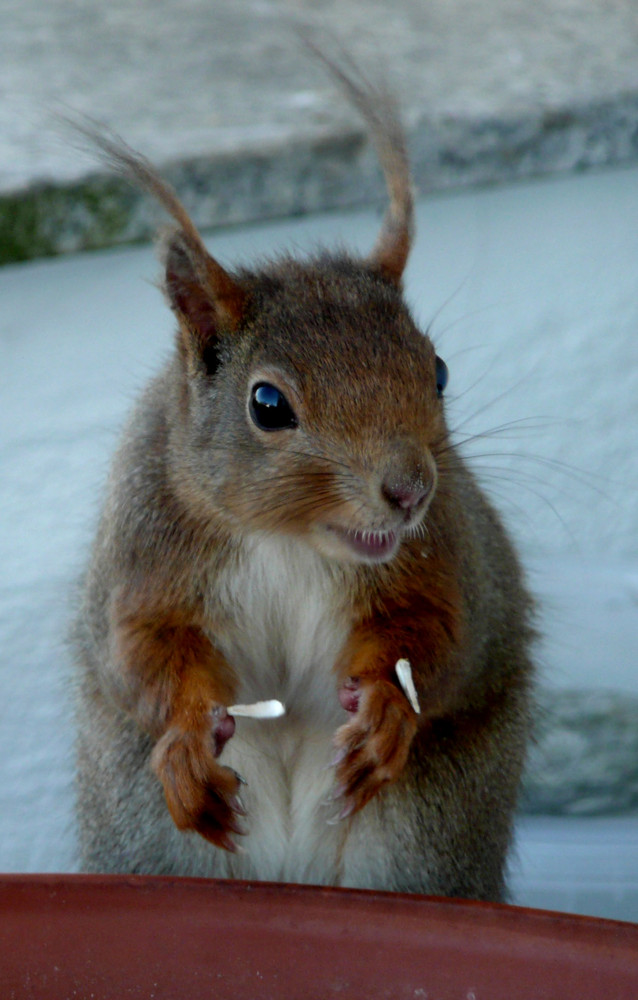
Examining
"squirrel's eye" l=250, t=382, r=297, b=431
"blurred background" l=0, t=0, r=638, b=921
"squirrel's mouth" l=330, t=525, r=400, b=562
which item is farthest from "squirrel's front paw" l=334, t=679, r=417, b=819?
"blurred background" l=0, t=0, r=638, b=921

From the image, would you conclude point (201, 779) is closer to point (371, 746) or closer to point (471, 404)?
point (371, 746)

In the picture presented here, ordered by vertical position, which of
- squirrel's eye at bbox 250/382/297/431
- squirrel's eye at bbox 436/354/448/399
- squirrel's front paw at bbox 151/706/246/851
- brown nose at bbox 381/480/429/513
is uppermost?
squirrel's eye at bbox 436/354/448/399

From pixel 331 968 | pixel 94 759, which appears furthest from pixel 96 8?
pixel 331 968

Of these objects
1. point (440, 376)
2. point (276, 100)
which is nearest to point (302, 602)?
point (440, 376)

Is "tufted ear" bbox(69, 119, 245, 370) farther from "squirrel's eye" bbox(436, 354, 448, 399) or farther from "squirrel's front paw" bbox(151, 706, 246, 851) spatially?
"squirrel's front paw" bbox(151, 706, 246, 851)

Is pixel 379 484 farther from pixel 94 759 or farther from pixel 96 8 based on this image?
pixel 96 8

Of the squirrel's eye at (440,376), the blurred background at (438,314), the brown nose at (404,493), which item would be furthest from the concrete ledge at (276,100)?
the brown nose at (404,493)

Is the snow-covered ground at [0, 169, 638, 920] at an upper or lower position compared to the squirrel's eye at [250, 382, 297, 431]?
upper

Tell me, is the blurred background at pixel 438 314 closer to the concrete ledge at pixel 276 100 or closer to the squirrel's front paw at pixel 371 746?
the concrete ledge at pixel 276 100
